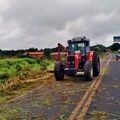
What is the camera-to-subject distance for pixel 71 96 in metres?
19.5

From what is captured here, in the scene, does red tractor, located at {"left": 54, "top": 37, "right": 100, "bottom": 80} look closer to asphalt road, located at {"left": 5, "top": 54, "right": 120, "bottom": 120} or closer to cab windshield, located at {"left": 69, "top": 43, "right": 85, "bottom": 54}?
cab windshield, located at {"left": 69, "top": 43, "right": 85, "bottom": 54}

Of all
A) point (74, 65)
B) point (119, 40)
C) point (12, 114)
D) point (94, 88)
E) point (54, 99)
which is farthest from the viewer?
point (119, 40)

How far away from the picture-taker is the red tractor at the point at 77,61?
92.8 feet

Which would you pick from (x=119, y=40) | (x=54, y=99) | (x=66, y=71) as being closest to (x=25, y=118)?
(x=54, y=99)

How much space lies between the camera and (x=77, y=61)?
28.5 m

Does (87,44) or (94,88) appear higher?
(87,44)

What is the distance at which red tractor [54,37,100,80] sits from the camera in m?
28.3

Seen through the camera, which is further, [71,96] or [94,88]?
[94,88]

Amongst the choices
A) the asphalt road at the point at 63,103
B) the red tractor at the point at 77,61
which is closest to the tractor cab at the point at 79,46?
the red tractor at the point at 77,61

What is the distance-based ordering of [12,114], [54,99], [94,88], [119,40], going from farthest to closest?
[119,40], [94,88], [54,99], [12,114]

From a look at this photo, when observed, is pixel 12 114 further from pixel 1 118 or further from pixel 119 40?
pixel 119 40

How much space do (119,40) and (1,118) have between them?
327 feet

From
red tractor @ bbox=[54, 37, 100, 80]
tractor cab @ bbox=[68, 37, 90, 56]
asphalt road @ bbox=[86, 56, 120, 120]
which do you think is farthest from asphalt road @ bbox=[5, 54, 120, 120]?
tractor cab @ bbox=[68, 37, 90, 56]

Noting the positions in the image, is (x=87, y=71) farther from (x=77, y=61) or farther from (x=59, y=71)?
(x=59, y=71)
